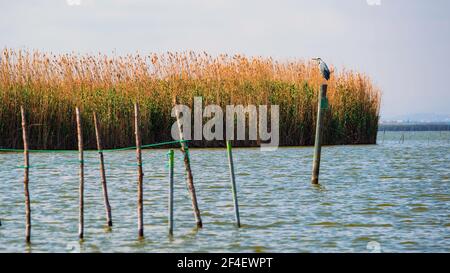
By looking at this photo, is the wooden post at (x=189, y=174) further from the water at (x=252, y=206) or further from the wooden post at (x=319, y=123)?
the wooden post at (x=319, y=123)

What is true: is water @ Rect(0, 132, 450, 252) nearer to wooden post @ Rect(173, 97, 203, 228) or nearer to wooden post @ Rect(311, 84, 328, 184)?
wooden post @ Rect(173, 97, 203, 228)

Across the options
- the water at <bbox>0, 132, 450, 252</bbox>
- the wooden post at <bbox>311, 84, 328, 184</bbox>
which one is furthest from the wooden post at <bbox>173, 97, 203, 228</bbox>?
the wooden post at <bbox>311, 84, 328, 184</bbox>

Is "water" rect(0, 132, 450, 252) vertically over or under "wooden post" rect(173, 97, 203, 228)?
under

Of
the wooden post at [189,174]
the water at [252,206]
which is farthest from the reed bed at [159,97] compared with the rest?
the wooden post at [189,174]

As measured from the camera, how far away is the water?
40.3 feet

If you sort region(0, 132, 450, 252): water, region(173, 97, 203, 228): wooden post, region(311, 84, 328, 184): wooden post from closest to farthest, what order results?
1. region(0, 132, 450, 252): water
2. region(173, 97, 203, 228): wooden post
3. region(311, 84, 328, 184): wooden post

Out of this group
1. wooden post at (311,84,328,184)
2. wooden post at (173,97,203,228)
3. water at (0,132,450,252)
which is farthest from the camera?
wooden post at (311,84,328,184)

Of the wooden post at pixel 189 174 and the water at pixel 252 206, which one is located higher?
the wooden post at pixel 189 174

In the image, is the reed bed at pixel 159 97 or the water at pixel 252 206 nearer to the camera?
the water at pixel 252 206

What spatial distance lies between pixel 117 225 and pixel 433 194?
7.28 m

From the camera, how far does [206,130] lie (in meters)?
29.4

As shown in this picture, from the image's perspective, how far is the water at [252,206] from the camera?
1229cm

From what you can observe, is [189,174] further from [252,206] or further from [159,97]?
[159,97]
